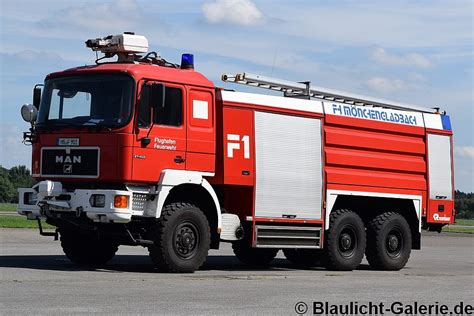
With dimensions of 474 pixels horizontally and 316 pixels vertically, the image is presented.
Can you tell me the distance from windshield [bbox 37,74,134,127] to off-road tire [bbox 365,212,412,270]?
20.1ft

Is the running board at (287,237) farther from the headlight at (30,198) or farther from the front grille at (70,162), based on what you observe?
the headlight at (30,198)

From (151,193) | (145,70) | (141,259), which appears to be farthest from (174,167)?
(141,259)

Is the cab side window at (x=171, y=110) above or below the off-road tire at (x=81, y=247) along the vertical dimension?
above

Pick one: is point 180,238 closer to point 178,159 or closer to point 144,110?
point 178,159

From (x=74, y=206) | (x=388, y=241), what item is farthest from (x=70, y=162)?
(x=388, y=241)

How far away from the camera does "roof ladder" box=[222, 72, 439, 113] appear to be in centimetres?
1783

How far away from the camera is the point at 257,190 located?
1717 cm

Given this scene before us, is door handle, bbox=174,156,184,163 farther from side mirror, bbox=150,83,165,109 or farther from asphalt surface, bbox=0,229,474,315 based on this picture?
asphalt surface, bbox=0,229,474,315

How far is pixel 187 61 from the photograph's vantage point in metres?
16.8

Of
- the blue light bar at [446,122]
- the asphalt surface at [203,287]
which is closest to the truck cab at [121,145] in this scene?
the asphalt surface at [203,287]

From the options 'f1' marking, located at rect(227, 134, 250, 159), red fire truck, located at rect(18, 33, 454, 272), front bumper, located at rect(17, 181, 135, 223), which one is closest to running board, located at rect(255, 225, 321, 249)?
red fire truck, located at rect(18, 33, 454, 272)

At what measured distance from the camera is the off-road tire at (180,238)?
612 inches

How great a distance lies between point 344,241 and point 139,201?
4.69m

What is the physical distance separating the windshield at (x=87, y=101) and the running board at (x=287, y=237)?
325cm
